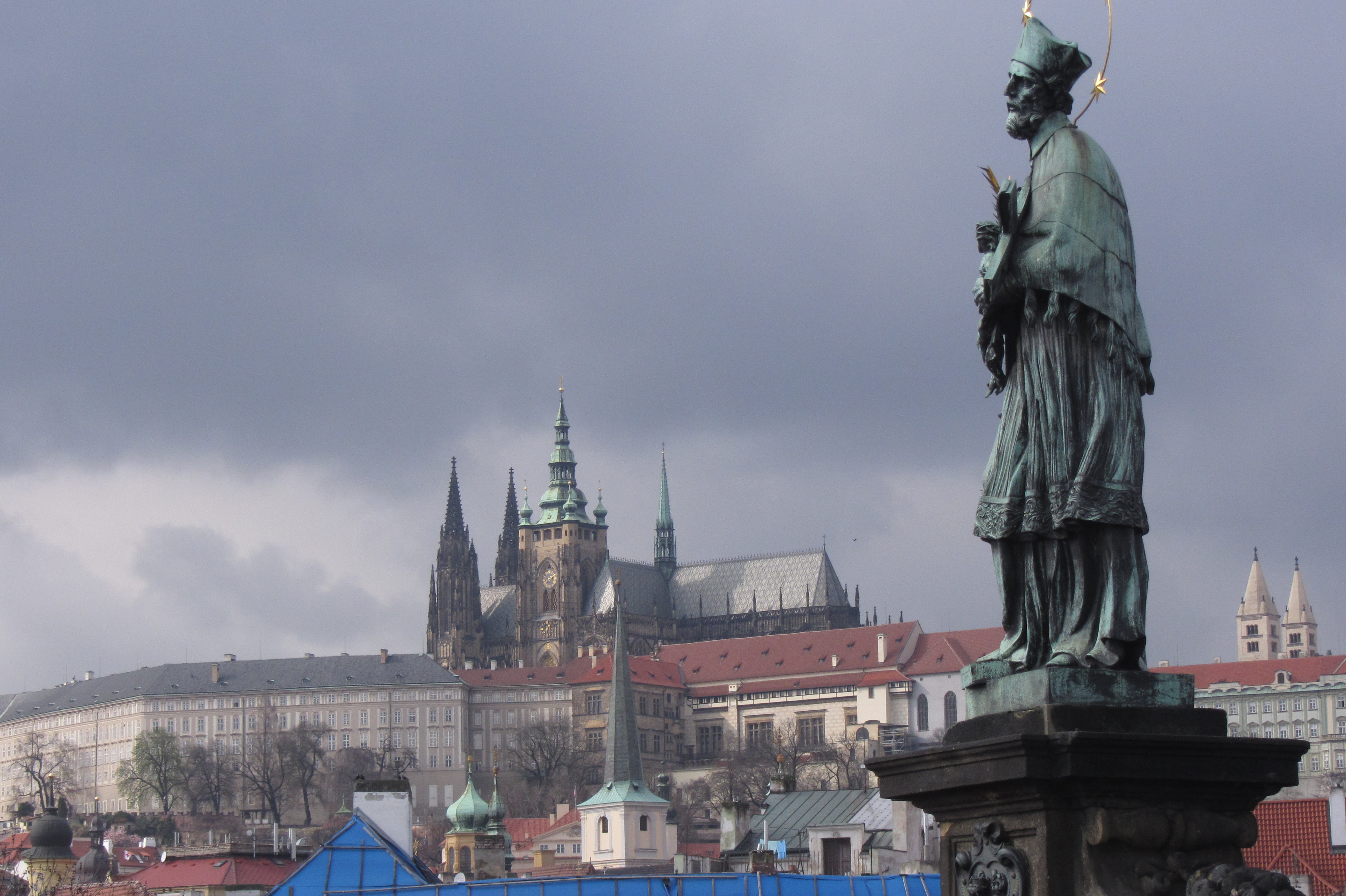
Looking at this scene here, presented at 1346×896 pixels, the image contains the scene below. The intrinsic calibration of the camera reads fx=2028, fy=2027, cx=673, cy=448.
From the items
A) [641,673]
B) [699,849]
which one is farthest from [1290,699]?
[699,849]

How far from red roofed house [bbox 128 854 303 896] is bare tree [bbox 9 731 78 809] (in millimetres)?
120226

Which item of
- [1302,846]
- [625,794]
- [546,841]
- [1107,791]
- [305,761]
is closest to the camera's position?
[1107,791]

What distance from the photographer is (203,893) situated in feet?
132

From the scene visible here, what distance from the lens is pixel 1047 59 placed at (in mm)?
7383

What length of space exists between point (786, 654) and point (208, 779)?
44635 mm

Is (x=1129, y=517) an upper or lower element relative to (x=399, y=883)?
upper

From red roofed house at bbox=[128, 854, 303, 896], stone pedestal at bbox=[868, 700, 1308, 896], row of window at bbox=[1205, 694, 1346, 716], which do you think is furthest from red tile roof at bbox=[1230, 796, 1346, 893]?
row of window at bbox=[1205, 694, 1346, 716]

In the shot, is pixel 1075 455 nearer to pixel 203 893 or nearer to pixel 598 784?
pixel 203 893

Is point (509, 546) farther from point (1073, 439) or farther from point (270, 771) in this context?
point (1073, 439)

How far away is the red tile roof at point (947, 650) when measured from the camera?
142m

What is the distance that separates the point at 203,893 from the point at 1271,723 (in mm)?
120866

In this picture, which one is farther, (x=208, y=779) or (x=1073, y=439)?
(x=208, y=779)

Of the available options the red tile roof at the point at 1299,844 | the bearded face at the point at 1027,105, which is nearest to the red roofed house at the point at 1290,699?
the red tile roof at the point at 1299,844

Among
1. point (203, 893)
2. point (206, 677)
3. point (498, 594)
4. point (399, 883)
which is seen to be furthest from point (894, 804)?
point (498, 594)
